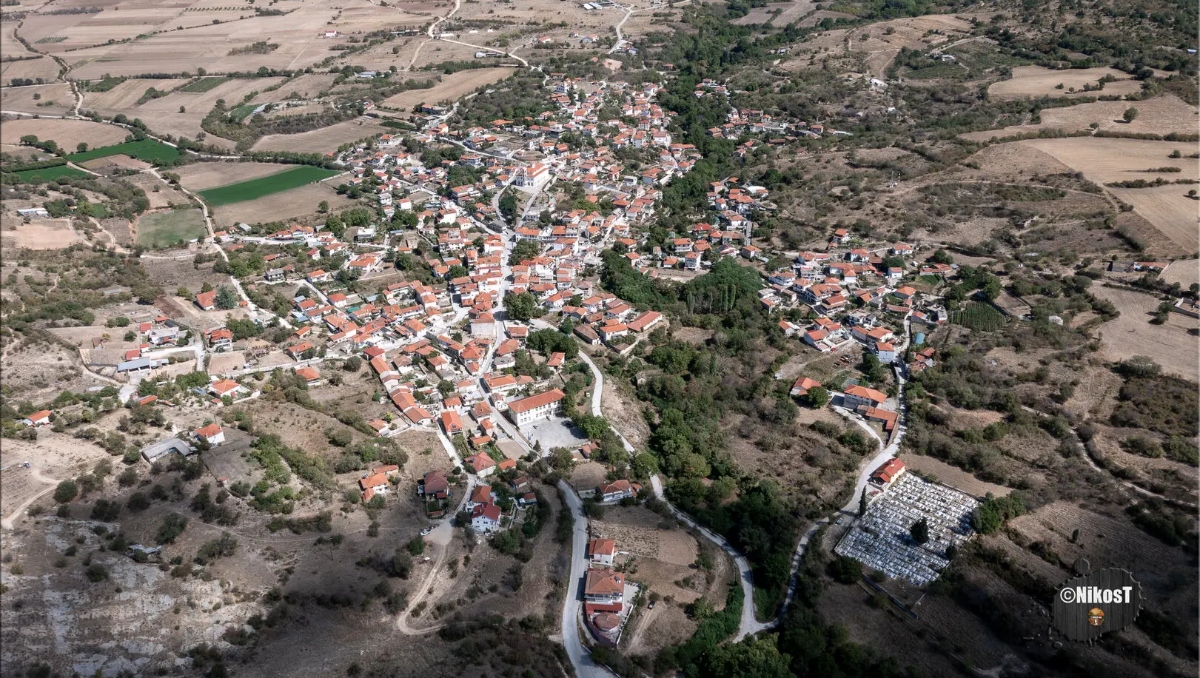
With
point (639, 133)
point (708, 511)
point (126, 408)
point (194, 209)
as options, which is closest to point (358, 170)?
point (194, 209)

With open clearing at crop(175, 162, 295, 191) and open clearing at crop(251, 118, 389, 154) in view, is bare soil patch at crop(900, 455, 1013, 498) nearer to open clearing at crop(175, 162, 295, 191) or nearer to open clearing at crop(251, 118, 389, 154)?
open clearing at crop(175, 162, 295, 191)

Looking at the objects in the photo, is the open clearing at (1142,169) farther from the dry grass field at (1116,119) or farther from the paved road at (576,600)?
the paved road at (576,600)

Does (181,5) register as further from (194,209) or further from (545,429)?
(545,429)

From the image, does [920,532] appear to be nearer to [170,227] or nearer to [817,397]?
[817,397]

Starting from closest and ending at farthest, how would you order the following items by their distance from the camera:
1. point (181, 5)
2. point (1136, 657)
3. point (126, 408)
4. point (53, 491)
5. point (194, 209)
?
1. point (1136, 657)
2. point (53, 491)
3. point (126, 408)
4. point (194, 209)
5. point (181, 5)

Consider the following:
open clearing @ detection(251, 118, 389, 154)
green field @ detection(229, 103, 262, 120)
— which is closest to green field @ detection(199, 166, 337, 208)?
open clearing @ detection(251, 118, 389, 154)

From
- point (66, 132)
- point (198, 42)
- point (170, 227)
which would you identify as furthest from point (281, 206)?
point (198, 42)

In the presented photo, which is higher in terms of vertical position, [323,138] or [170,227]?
[323,138]
